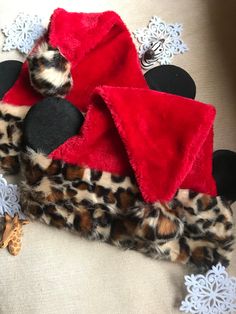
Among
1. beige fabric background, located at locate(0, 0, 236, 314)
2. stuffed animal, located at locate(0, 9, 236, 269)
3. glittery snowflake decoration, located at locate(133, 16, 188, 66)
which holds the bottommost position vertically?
beige fabric background, located at locate(0, 0, 236, 314)

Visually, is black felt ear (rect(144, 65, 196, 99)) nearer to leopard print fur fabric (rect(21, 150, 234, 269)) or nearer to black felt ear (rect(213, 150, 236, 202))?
black felt ear (rect(213, 150, 236, 202))

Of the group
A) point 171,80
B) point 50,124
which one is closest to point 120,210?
point 50,124

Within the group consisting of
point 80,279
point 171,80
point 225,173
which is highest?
point 171,80

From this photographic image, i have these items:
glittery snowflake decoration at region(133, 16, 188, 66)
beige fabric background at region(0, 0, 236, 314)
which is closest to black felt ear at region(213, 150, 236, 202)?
beige fabric background at region(0, 0, 236, 314)

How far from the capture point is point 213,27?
1127 millimetres

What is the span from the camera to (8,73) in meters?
1.01

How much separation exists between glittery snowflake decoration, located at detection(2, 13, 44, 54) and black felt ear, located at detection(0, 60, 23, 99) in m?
0.06

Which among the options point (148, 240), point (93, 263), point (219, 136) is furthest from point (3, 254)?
point (219, 136)

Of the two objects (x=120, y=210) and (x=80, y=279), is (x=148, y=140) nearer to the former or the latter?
(x=120, y=210)

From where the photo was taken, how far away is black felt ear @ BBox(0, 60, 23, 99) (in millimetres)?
994

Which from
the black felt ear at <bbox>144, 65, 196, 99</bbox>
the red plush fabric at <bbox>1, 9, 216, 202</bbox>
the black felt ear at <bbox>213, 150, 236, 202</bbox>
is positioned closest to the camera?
the red plush fabric at <bbox>1, 9, 216, 202</bbox>

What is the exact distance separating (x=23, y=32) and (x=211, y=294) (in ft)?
2.41

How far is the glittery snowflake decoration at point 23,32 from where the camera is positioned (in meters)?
1.07

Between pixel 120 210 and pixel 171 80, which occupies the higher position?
pixel 171 80
